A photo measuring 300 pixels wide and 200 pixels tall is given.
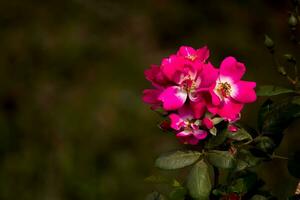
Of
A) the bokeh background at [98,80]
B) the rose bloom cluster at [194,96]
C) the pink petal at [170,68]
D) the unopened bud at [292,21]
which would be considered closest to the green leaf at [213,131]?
the rose bloom cluster at [194,96]

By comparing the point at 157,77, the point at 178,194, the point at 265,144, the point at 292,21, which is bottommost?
the point at 178,194

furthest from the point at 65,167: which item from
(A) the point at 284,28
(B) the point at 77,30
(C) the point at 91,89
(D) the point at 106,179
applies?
(A) the point at 284,28

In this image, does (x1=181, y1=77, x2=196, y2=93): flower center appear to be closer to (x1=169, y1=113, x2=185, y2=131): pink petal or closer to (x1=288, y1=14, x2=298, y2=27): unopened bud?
(x1=169, y1=113, x2=185, y2=131): pink petal

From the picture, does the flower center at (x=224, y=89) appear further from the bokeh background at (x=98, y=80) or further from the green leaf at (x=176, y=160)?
the bokeh background at (x=98, y=80)

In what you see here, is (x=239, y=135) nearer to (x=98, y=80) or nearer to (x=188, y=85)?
(x=188, y=85)

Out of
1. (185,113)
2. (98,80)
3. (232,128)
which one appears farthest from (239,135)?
(98,80)
